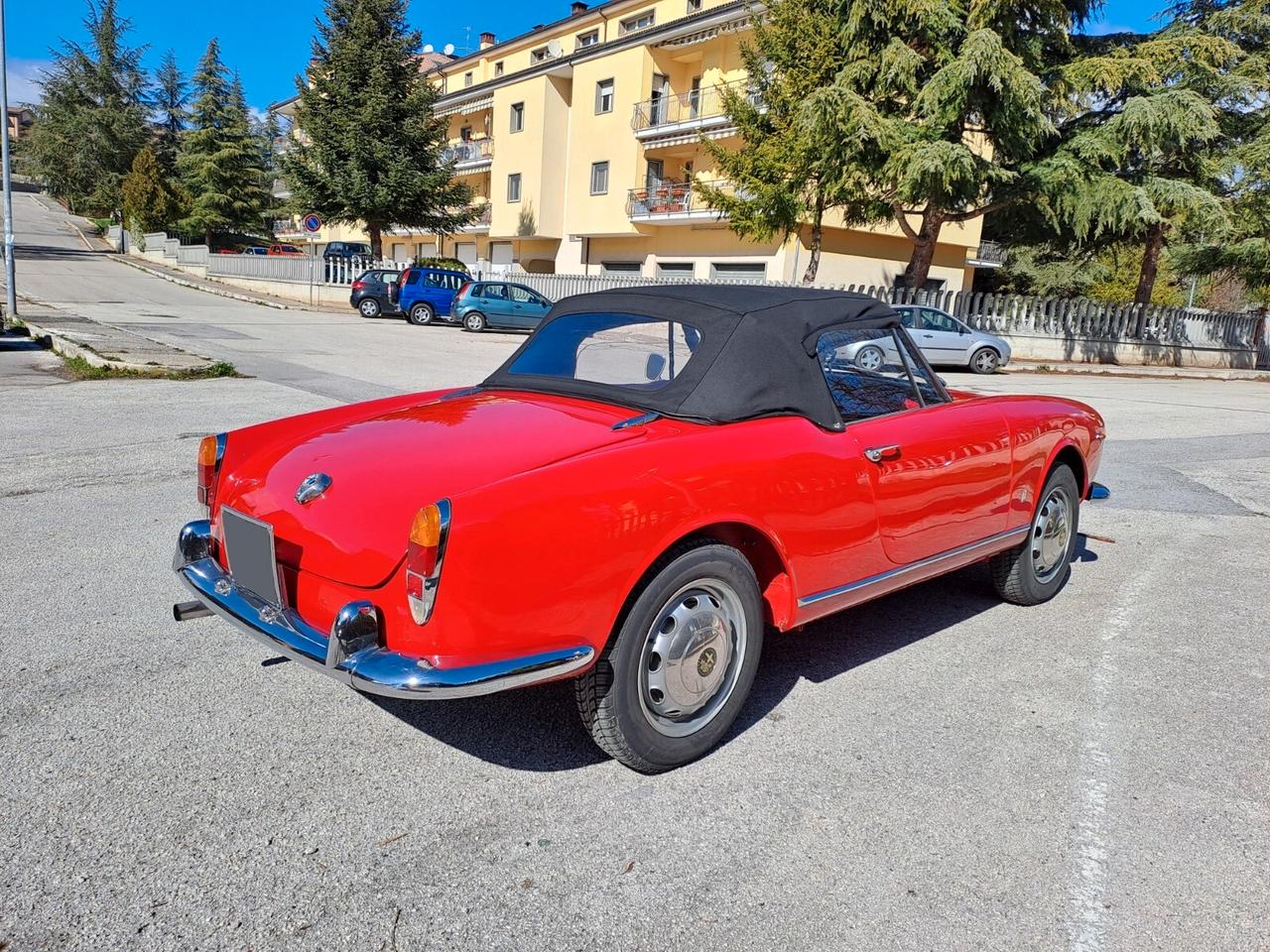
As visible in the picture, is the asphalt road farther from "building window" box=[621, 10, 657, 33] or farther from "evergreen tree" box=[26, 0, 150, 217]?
"evergreen tree" box=[26, 0, 150, 217]

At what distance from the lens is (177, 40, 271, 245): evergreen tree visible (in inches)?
1891

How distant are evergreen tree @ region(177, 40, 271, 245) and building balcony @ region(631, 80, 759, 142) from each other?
25.4 metres

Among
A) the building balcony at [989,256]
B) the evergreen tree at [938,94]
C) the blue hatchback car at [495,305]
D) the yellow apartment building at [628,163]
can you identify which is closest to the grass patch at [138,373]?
the blue hatchback car at [495,305]

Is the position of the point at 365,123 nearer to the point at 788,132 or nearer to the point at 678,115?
the point at 678,115

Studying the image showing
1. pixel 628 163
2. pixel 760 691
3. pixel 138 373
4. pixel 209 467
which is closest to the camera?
pixel 209 467

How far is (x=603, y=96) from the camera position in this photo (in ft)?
124

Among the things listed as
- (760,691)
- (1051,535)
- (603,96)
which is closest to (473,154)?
(603,96)

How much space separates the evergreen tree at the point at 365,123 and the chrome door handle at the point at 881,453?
32313mm

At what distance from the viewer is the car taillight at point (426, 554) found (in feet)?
7.55

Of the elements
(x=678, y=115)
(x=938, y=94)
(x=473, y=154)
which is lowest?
(x=938, y=94)

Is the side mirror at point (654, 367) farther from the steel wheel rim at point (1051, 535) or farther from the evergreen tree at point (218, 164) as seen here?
the evergreen tree at point (218, 164)

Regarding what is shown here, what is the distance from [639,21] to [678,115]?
7.72m

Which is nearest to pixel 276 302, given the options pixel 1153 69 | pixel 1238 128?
pixel 1153 69

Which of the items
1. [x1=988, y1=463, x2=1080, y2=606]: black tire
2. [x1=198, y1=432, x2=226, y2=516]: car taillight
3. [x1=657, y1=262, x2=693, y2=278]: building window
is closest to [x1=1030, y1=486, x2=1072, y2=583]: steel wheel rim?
[x1=988, y1=463, x2=1080, y2=606]: black tire
